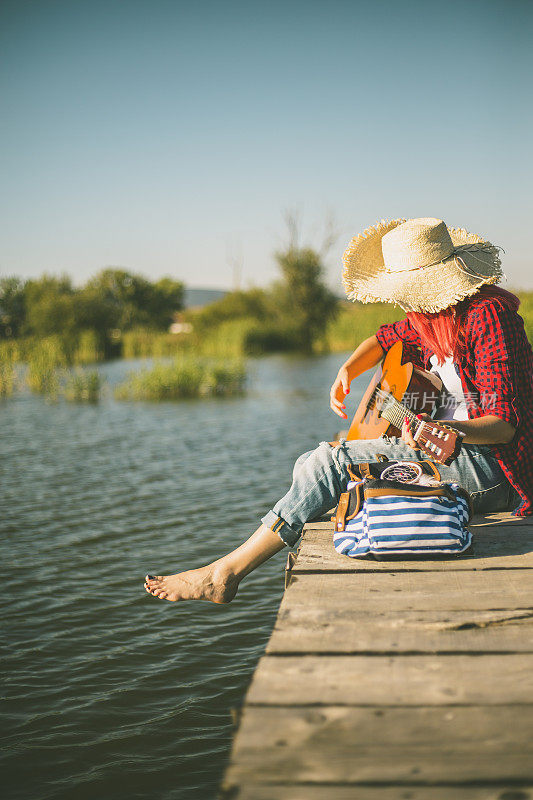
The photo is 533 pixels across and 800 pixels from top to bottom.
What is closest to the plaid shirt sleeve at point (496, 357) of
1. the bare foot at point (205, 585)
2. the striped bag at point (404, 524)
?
the striped bag at point (404, 524)

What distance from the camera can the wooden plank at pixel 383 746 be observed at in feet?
4.49

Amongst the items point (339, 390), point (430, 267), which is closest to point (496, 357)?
point (430, 267)

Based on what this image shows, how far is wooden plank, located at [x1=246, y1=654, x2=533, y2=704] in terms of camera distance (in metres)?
1.61

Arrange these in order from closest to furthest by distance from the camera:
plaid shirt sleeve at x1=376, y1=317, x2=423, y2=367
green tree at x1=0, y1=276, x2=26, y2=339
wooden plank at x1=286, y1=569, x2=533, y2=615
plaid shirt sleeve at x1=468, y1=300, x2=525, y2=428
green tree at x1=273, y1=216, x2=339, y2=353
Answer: wooden plank at x1=286, y1=569, x2=533, y2=615 → plaid shirt sleeve at x1=468, y1=300, x2=525, y2=428 → plaid shirt sleeve at x1=376, y1=317, x2=423, y2=367 → green tree at x1=273, y1=216, x2=339, y2=353 → green tree at x1=0, y1=276, x2=26, y2=339

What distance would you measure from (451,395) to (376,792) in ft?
7.00

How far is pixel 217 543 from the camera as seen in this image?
580 centimetres

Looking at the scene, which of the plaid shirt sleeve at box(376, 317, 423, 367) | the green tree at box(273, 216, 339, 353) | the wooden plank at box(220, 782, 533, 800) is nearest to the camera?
the wooden plank at box(220, 782, 533, 800)

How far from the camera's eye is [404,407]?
3410mm

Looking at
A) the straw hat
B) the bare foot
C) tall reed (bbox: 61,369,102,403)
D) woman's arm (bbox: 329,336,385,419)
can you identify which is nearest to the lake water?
the bare foot

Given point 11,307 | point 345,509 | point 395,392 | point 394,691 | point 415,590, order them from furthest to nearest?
point 11,307, point 395,392, point 345,509, point 415,590, point 394,691

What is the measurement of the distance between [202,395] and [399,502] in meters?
14.4

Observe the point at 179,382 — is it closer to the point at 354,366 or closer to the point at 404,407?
the point at 354,366

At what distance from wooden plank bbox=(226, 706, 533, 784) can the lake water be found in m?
1.52

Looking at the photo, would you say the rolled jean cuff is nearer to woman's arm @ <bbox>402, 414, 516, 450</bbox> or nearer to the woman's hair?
woman's arm @ <bbox>402, 414, 516, 450</bbox>
